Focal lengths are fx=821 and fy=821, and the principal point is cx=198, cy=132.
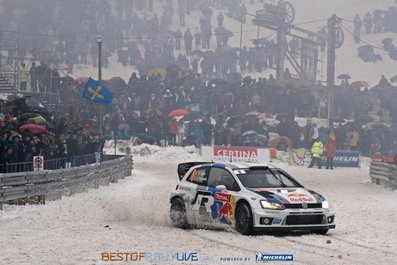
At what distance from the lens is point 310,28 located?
87.8 meters

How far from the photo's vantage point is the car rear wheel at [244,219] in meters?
13.7

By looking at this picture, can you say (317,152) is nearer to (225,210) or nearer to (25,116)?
(25,116)

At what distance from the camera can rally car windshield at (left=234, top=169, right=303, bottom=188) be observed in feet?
48.4

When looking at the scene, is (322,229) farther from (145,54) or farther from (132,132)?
(145,54)

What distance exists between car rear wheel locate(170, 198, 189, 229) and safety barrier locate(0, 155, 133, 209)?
15.0 ft

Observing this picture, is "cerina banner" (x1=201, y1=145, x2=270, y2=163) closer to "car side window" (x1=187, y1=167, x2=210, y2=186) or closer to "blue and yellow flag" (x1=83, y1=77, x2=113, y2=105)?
"blue and yellow flag" (x1=83, y1=77, x2=113, y2=105)

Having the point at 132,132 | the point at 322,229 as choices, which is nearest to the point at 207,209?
the point at 322,229

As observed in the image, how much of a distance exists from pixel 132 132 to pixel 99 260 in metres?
34.2

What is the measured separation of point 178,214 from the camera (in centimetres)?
1560

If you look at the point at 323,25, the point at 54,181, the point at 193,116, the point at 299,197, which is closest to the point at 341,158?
the point at 193,116

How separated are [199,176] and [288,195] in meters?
2.24

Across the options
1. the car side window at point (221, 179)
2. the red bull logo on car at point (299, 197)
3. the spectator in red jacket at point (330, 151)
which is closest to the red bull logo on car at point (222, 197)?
the car side window at point (221, 179)

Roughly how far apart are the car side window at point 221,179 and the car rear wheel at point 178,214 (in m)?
0.77

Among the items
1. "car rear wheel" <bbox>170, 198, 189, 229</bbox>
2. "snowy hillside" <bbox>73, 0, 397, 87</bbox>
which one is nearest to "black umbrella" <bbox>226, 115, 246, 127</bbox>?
"snowy hillside" <bbox>73, 0, 397, 87</bbox>
